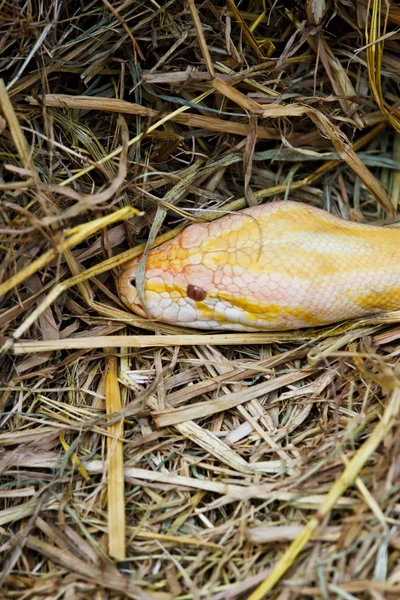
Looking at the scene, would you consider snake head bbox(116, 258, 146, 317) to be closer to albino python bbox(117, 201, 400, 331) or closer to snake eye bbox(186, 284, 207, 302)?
albino python bbox(117, 201, 400, 331)

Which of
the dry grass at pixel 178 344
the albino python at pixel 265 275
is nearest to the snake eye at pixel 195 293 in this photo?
the albino python at pixel 265 275

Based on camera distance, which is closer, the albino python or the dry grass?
the dry grass

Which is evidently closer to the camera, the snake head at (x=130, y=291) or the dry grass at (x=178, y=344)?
the dry grass at (x=178, y=344)

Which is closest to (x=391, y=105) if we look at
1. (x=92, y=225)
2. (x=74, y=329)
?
(x=92, y=225)

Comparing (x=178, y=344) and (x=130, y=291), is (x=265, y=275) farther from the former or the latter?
(x=130, y=291)

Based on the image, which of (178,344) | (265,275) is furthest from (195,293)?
(265,275)

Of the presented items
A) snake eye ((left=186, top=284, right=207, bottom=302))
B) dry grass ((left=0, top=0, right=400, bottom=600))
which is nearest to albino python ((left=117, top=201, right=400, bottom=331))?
snake eye ((left=186, top=284, right=207, bottom=302))

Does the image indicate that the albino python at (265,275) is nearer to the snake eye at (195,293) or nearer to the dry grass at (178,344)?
the snake eye at (195,293)
